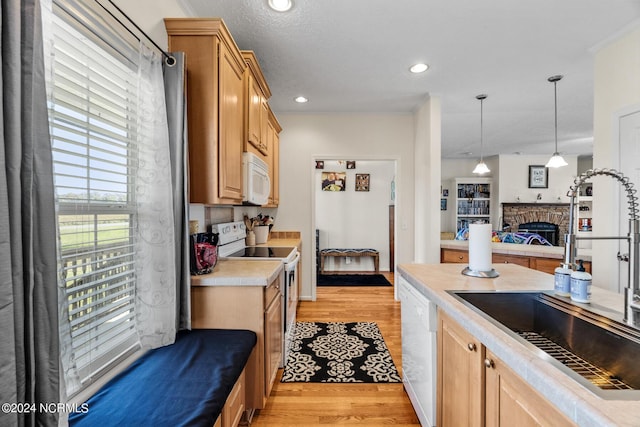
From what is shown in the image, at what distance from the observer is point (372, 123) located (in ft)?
13.1

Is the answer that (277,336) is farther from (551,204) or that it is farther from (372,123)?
(551,204)

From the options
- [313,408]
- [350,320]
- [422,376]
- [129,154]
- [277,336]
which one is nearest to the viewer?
[129,154]

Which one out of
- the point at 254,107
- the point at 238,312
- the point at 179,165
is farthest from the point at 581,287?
the point at 254,107

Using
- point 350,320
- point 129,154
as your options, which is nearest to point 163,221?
point 129,154

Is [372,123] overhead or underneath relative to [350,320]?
overhead

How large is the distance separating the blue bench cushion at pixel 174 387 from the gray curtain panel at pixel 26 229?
20 cm

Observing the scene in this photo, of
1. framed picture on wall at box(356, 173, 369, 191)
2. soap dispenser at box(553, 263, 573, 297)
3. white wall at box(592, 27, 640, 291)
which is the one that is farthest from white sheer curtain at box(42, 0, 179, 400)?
framed picture on wall at box(356, 173, 369, 191)

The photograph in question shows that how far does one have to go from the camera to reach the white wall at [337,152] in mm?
3963

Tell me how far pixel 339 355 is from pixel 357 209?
12.9 feet

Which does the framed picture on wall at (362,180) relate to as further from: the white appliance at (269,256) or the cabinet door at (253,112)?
the cabinet door at (253,112)

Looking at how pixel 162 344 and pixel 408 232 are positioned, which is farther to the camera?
pixel 408 232

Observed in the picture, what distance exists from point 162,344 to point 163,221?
591 millimetres

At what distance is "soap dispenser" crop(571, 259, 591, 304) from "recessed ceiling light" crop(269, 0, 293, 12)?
213 cm

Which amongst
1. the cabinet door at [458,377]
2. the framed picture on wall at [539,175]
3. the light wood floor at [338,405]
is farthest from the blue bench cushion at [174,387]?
the framed picture on wall at [539,175]
